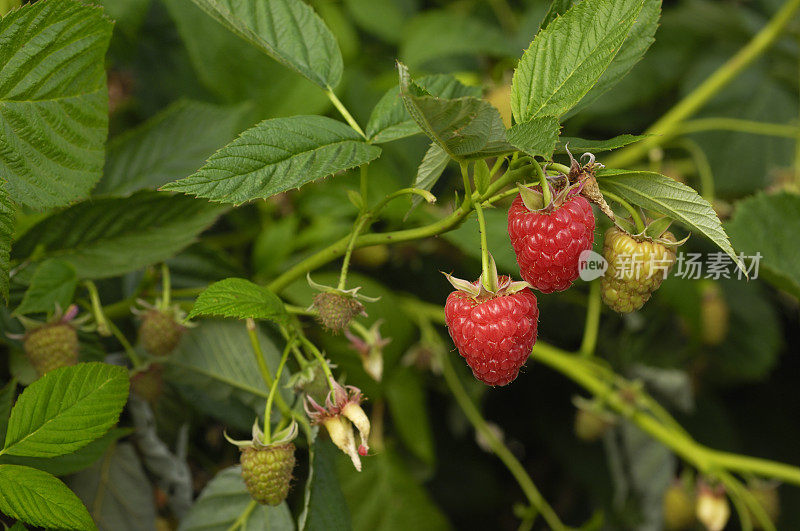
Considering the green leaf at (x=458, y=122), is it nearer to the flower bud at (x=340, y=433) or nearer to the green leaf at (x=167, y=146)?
the flower bud at (x=340, y=433)

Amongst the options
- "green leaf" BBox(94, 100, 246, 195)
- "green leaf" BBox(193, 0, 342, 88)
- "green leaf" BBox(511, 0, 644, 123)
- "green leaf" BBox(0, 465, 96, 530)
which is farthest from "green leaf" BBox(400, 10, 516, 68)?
"green leaf" BBox(0, 465, 96, 530)

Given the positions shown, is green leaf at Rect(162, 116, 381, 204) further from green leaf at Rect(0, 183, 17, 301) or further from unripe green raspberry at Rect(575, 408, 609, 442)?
unripe green raspberry at Rect(575, 408, 609, 442)

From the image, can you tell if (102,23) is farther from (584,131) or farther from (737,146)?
(737,146)

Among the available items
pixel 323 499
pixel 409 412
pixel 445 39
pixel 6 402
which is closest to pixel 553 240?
pixel 323 499

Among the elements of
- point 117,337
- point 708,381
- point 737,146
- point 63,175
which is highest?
point 63,175

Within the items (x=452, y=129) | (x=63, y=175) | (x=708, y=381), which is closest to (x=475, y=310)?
(x=452, y=129)

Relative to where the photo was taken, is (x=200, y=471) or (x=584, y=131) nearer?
(x=200, y=471)

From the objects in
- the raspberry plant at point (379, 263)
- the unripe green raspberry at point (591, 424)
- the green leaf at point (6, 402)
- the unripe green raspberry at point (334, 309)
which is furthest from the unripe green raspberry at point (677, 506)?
the green leaf at point (6, 402)
